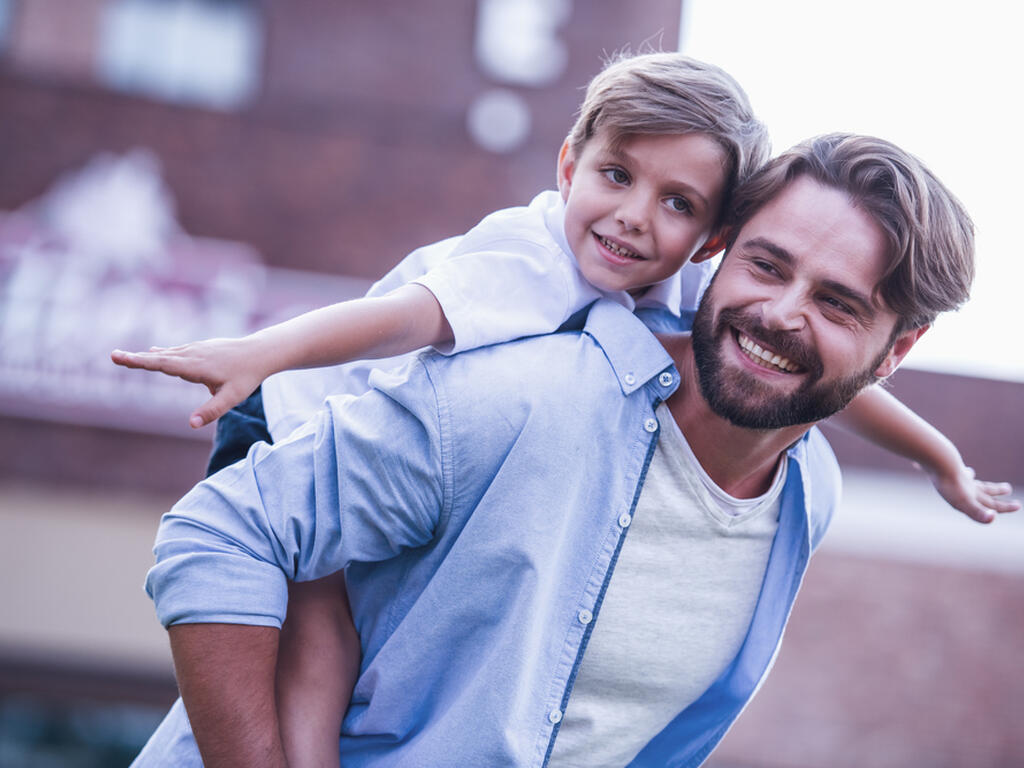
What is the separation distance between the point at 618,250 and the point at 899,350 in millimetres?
560

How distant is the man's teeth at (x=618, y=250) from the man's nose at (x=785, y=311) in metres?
0.26

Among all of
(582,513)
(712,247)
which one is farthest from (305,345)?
(712,247)

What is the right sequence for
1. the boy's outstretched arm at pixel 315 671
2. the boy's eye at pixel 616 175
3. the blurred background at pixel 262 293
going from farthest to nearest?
the blurred background at pixel 262 293, the boy's eye at pixel 616 175, the boy's outstretched arm at pixel 315 671

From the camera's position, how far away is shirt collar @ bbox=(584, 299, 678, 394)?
168 cm

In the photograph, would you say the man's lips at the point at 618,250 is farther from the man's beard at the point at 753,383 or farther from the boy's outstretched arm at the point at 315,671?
the boy's outstretched arm at the point at 315,671

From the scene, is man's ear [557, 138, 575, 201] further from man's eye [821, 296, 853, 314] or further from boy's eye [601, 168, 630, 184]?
man's eye [821, 296, 853, 314]

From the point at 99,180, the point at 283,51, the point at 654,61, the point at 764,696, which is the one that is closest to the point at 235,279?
the point at 99,180

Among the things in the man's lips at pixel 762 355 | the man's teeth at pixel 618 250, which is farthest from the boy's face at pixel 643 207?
the man's lips at pixel 762 355

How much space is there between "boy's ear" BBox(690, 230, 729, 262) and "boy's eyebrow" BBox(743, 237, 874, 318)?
19 centimetres

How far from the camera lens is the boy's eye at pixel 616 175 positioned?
6.47ft

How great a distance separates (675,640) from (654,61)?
1012 millimetres

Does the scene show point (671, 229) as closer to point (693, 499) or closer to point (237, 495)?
point (693, 499)

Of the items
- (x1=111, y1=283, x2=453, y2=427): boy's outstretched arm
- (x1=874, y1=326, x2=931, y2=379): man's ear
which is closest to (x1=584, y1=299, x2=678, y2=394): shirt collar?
(x1=111, y1=283, x2=453, y2=427): boy's outstretched arm

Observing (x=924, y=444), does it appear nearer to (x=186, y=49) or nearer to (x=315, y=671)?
(x=315, y=671)
